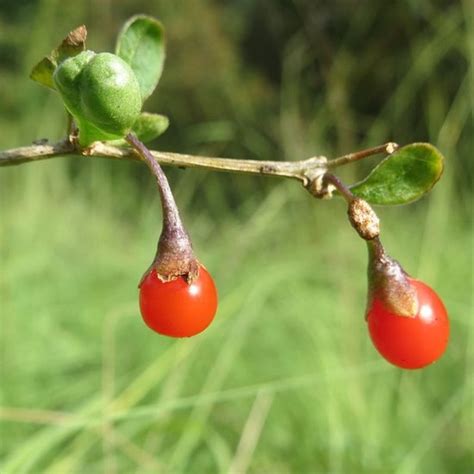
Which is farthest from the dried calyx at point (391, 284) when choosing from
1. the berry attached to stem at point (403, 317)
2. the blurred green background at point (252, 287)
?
the blurred green background at point (252, 287)

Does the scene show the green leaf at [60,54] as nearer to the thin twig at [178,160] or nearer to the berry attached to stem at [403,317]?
the thin twig at [178,160]

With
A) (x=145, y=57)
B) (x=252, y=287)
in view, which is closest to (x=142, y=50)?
(x=145, y=57)

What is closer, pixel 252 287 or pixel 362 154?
pixel 362 154

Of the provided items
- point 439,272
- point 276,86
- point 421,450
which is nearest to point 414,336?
point 421,450

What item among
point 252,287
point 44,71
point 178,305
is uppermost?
point 252,287

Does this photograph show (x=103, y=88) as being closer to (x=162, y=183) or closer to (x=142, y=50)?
(x=162, y=183)

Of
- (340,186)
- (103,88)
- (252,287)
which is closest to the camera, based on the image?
(103,88)
